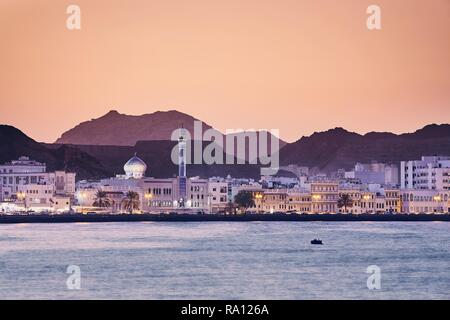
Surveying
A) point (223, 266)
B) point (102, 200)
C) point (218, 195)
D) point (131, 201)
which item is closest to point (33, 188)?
point (102, 200)

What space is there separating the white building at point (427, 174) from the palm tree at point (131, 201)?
27.4 metres

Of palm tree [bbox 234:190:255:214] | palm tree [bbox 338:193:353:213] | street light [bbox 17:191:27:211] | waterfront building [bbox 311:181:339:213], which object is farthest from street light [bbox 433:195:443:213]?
street light [bbox 17:191:27:211]

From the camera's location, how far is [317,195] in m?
129

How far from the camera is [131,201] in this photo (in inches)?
4966

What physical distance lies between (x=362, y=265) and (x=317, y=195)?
75867 millimetres

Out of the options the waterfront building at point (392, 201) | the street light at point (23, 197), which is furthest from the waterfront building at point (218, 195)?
the street light at point (23, 197)

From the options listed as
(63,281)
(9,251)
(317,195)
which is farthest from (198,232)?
(63,281)

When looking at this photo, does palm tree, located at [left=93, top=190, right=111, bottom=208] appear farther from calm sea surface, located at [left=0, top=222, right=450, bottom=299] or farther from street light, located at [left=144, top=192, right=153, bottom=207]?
calm sea surface, located at [left=0, top=222, right=450, bottom=299]

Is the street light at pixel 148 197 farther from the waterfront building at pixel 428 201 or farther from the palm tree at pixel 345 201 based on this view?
the waterfront building at pixel 428 201

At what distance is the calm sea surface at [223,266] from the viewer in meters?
41.6

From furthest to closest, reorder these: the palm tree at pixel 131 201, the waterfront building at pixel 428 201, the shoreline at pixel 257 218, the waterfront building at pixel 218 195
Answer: the waterfront building at pixel 218 195 < the waterfront building at pixel 428 201 < the palm tree at pixel 131 201 < the shoreline at pixel 257 218
